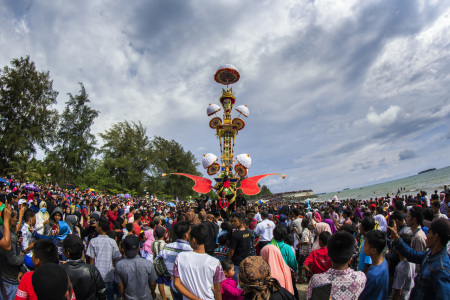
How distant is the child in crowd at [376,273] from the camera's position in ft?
8.21

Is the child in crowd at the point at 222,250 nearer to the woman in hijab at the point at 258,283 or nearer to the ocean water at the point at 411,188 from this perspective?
the woman in hijab at the point at 258,283

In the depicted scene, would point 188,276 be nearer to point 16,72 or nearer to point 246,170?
point 246,170

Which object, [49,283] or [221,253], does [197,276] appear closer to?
[49,283]

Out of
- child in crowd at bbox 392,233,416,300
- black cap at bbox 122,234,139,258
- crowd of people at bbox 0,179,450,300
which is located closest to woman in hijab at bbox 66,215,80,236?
crowd of people at bbox 0,179,450,300

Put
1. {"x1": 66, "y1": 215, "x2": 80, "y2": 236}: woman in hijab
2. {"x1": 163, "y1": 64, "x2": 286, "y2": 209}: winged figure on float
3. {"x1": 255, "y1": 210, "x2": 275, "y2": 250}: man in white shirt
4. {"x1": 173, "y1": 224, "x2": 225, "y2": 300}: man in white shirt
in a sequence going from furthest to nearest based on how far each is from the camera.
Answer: {"x1": 163, "y1": 64, "x2": 286, "y2": 209}: winged figure on float
{"x1": 66, "y1": 215, "x2": 80, "y2": 236}: woman in hijab
{"x1": 255, "y1": 210, "x2": 275, "y2": 250}: man in white shirt
{"x1": 173, "y1": 224, "x2": 225, "y2": 300}: man in white shirt

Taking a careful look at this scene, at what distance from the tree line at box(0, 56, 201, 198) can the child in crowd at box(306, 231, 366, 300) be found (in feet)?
95.4

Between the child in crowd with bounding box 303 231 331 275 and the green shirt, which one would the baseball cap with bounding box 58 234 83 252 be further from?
the child in crowd with bounding box 303 231 331 275

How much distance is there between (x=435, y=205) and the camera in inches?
245

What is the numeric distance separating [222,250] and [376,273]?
2849 millimetres

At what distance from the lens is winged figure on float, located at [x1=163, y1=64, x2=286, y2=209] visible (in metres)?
16.2

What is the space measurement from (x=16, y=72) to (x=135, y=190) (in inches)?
694

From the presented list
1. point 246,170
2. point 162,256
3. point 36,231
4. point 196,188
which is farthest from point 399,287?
point 196,188

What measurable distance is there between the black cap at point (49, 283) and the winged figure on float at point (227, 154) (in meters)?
13.7

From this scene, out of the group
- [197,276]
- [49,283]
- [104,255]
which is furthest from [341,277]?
[104,255]
